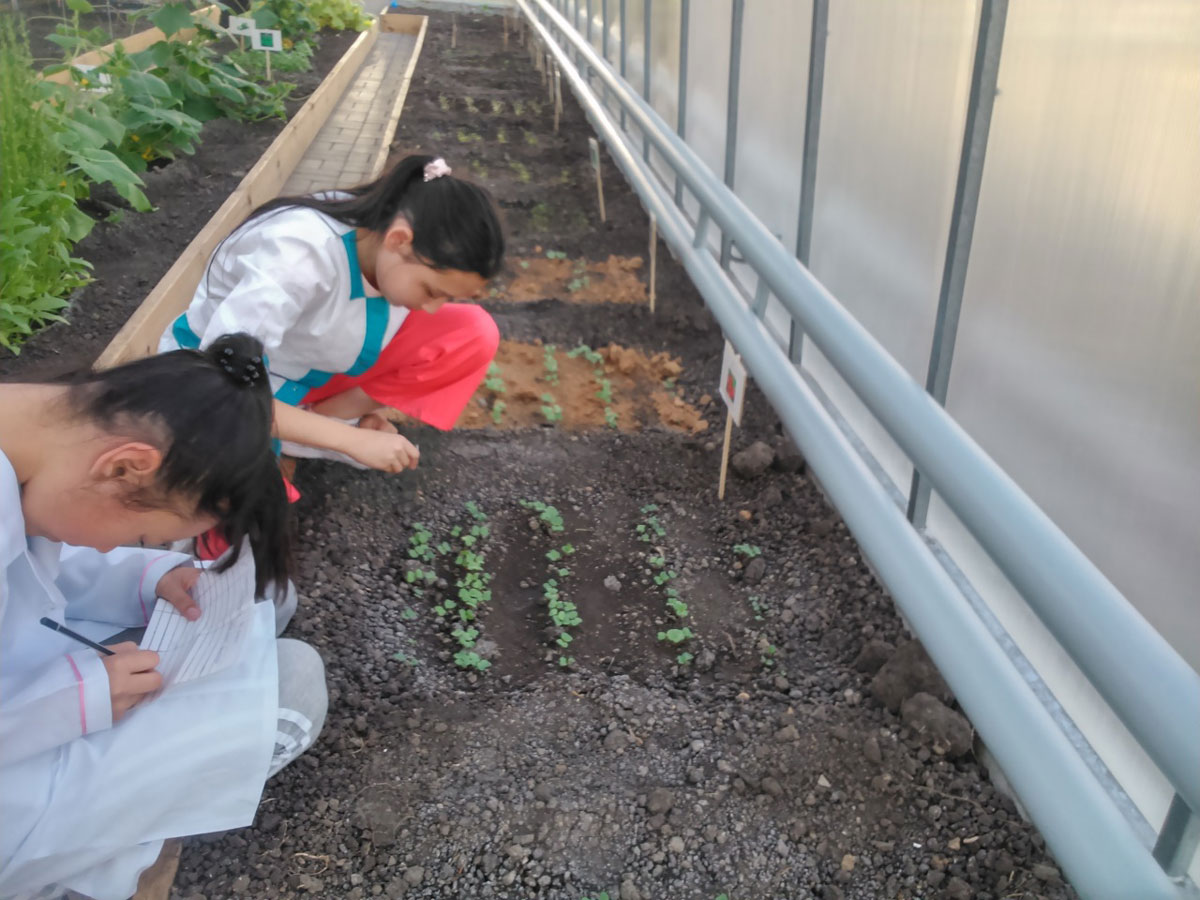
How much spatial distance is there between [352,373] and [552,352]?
3.86 ft

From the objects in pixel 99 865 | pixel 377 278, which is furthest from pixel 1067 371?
pixel 99 865

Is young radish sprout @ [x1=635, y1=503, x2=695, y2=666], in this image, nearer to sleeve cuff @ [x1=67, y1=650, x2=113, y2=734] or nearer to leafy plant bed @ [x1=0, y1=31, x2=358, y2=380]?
sleeve cuff @ [x1=67, y1=650, x2=113, y2=734]

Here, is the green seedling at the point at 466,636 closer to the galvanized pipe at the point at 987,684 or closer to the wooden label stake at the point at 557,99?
the galvanized pipe at the point at 987,684

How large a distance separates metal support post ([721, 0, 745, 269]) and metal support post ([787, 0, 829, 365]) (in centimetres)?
46

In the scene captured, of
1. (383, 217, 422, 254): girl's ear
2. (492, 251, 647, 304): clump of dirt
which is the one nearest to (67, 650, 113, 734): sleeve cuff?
(383, 217, 422, 254): girl's ear

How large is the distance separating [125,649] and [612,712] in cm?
92

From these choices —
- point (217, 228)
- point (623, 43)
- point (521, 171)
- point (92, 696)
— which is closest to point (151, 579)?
point (92, 696)

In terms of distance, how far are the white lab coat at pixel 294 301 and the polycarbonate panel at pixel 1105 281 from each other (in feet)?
4.36

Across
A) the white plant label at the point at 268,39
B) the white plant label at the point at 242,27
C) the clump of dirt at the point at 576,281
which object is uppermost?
the white plant label at the point at 242,27

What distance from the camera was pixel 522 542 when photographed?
2.52 metres

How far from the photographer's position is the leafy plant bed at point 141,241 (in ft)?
9.33

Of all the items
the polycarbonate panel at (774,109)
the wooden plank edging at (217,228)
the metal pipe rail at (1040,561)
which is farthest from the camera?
the wooden plank edging at (217,228)

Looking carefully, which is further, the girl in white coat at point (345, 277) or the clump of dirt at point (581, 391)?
the clump of dirt at point (581, 391)

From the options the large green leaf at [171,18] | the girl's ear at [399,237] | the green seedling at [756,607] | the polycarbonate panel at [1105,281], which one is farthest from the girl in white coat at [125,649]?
the large green leaf at [171,18]
